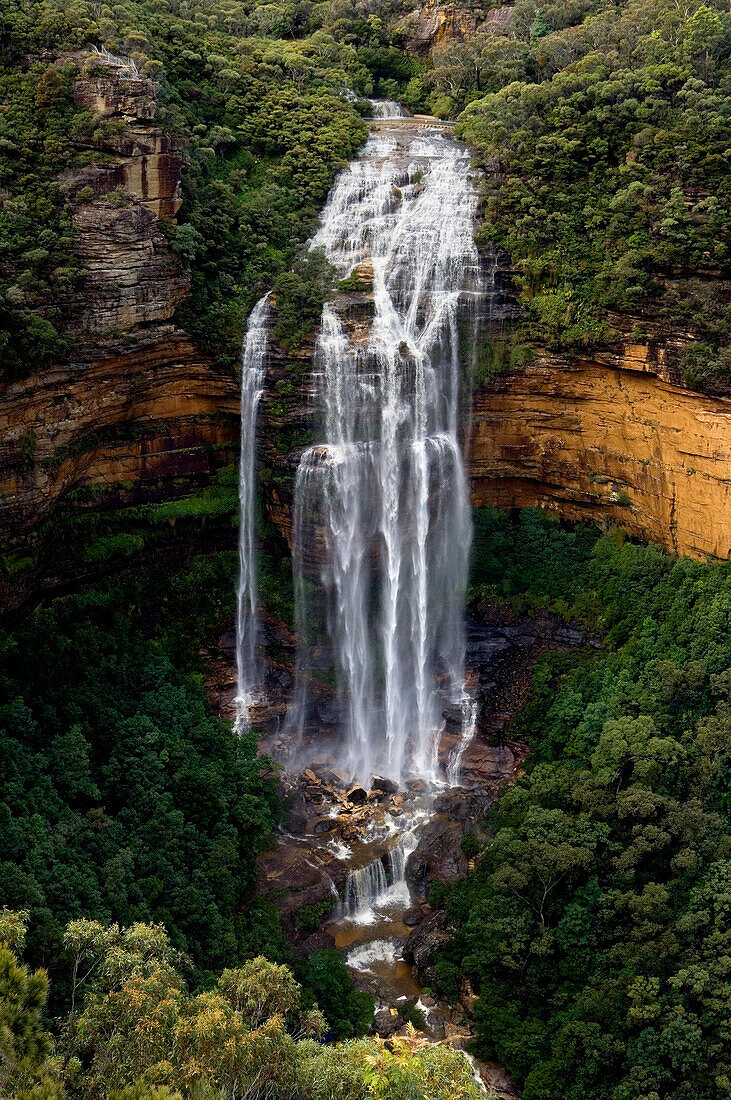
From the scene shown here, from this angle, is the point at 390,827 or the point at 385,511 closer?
the point at 390,827

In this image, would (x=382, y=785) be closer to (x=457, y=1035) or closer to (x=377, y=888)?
(x=377, y=888)

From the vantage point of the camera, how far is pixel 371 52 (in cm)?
4056

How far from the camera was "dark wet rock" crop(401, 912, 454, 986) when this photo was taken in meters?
22.6

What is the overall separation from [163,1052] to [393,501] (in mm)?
19167

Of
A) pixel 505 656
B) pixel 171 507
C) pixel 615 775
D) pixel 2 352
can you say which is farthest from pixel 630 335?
pixel 2 352

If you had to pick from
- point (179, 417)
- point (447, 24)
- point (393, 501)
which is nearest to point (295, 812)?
point (393, 501)

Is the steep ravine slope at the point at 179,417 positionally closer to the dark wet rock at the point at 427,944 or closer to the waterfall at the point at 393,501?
the waterfall at the point at 393,501

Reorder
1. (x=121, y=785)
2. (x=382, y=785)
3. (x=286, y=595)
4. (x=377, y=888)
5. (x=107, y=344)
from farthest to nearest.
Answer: (x=286, y=595) → (x=382, y=785) → (x=107, y=344) → (x=377, y=888) → (x=121, y=785)

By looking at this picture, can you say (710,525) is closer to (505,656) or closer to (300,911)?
(505,656)

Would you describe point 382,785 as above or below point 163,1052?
below

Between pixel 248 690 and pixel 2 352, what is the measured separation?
1228 cm

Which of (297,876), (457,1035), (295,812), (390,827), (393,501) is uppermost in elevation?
(393,501)

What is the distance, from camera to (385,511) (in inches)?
1164

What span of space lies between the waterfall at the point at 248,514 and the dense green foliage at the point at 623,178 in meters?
7.63
